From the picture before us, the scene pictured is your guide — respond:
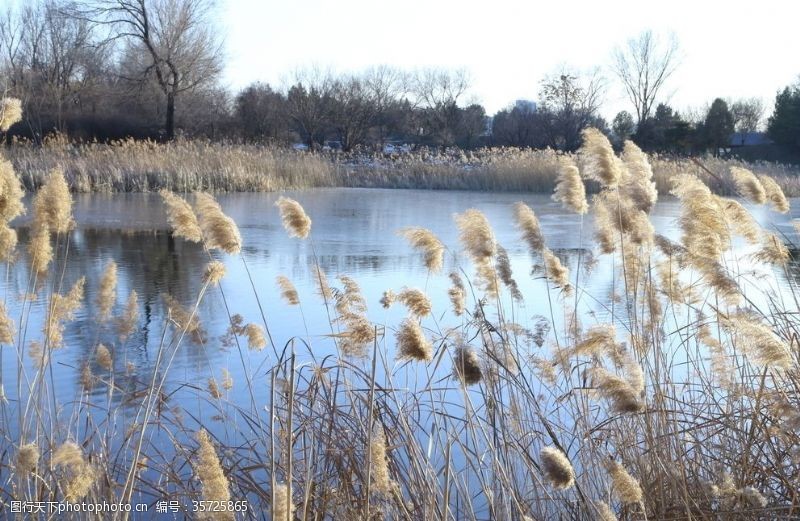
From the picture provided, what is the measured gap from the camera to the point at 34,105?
2555 centimetres

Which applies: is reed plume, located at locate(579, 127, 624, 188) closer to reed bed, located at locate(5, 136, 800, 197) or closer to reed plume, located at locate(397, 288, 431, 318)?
reed plume, located at locate(397, 288, 431, 318)

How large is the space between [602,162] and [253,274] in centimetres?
412

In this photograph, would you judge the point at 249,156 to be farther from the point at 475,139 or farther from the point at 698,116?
the point at 698,116

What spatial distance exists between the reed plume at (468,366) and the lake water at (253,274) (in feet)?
2.44

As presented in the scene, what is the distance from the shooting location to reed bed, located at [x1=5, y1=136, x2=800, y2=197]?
542 inches

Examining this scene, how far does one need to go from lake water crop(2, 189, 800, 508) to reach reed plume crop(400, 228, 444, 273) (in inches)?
13.6

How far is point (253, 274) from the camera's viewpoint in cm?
648

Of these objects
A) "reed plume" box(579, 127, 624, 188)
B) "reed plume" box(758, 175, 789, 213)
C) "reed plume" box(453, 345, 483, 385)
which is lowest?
"reed plume" box(453, 345, 483, 385)

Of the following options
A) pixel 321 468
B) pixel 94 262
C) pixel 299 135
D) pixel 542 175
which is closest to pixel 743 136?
pixel 299 135

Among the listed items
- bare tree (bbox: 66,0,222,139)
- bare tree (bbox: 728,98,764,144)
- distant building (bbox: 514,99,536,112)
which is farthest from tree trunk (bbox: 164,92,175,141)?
bare tree (bbox: 728,98,764,144)

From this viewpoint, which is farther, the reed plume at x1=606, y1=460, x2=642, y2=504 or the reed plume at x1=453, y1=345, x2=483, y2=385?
the reed plume at x1=453, y1=345, x2=483, y2=385

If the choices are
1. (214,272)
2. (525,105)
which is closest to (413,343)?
(214,272)

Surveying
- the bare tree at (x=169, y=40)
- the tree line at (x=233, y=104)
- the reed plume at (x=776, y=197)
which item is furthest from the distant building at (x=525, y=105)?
the reed plume at (x=776, y=197)

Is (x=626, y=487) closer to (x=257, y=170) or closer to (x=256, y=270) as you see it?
(x=256, y=270)
